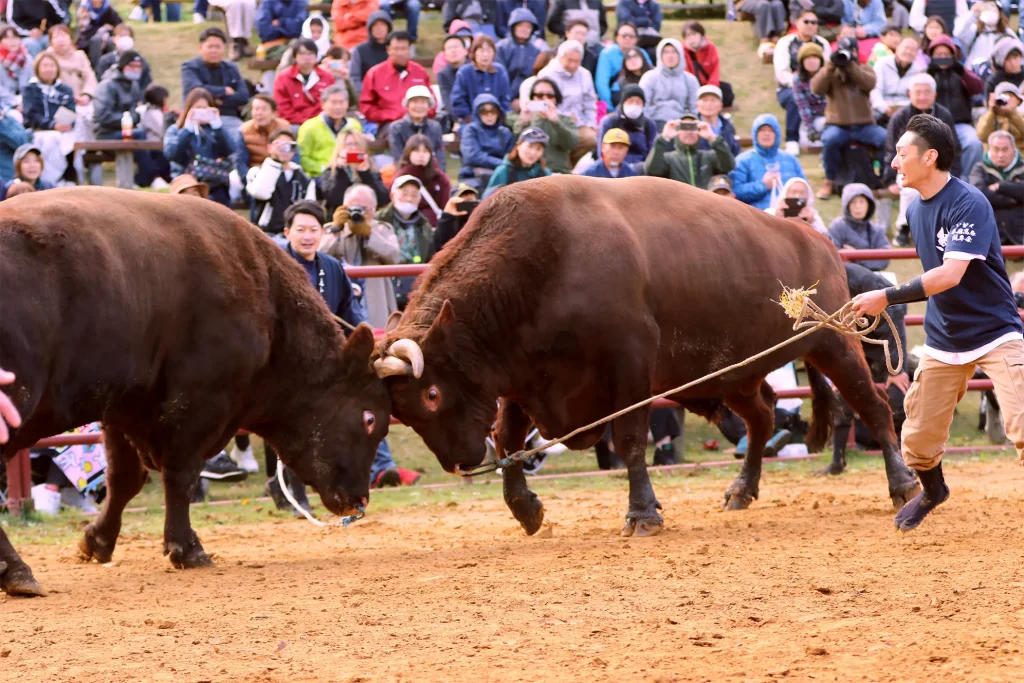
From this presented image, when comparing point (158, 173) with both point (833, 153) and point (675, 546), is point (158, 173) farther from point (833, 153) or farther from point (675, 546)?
point (675, 546)

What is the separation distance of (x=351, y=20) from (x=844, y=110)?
6.51m

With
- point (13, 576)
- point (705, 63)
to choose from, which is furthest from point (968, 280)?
point (705, 63)

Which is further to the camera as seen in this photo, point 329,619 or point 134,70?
point 134,70

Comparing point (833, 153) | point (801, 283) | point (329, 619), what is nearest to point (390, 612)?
point (329, 619)

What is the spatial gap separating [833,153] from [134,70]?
853 centimetres

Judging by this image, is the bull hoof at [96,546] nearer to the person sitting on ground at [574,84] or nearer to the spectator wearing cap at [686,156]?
the spectator wearing cap at [686,156]

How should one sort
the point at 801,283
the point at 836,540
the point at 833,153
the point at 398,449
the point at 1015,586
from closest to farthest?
the point at 1015,586 < the point at 836,540 < the point at 801,283 < the point at 398,449 < the point at 833,153

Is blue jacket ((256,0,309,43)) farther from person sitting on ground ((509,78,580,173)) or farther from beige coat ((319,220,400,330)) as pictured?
beige coat ((319,220,400,330))

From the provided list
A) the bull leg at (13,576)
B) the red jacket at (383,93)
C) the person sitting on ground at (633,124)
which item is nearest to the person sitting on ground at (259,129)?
the red jacket at (383,93)

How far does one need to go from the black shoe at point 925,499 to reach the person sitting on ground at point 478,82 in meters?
9.69

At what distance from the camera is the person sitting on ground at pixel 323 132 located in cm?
1441

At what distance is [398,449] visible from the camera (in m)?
12.1

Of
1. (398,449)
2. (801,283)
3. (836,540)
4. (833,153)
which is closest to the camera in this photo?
(836,540)

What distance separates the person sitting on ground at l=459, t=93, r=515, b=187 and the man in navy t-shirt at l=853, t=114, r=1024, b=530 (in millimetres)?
8112
